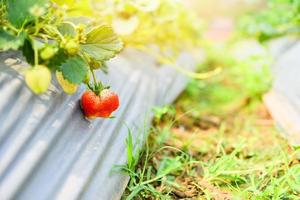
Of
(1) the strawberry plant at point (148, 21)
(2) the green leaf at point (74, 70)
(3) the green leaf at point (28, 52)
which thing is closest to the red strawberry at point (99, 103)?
(2) the green leaf at point (74, 70)

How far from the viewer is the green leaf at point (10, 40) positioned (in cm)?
129

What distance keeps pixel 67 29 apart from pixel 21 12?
0.63 ft

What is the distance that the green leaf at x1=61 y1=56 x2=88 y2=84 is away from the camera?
4.54 feet

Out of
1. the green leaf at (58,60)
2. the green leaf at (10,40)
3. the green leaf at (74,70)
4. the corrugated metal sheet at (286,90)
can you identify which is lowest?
the corrugated metal sheet at (286,90)

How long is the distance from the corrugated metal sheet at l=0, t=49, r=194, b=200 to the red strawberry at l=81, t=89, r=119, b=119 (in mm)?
52

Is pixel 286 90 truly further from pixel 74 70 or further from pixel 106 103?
pixel 74 70

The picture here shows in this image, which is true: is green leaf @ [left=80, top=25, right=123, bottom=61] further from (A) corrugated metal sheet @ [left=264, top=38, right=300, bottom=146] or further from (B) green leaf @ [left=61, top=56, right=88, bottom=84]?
(A) corrugated metal sheet @ [left=264, top=38, right=300, bottom=146]

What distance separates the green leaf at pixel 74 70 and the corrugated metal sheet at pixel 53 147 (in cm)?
13

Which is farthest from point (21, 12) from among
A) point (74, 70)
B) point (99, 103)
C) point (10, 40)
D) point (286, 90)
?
point (286, 90)

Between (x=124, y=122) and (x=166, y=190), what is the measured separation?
13.1 inches

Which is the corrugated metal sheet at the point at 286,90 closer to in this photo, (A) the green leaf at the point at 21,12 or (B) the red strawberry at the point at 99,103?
(B) the red strawberry at the point at 99,103

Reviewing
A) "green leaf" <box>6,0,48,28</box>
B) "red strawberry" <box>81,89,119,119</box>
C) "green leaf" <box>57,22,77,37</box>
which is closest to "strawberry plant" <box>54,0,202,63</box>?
"green leaf" <box>57,22,77,37</box>

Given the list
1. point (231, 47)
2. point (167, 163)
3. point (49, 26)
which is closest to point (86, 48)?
point (49, 26)

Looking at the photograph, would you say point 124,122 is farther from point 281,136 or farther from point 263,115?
point 263,115
